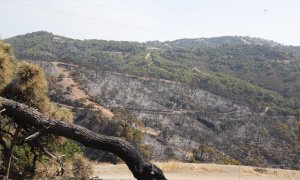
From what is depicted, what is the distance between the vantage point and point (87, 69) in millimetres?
98500

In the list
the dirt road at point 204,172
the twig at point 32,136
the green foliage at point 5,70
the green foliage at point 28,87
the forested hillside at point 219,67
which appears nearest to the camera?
the twig at point 32,136

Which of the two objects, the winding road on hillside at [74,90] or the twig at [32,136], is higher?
the twig at [32,136]

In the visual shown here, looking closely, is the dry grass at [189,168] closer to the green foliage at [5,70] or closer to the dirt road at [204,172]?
the dirt road at [204,172]

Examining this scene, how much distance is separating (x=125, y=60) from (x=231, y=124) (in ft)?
305

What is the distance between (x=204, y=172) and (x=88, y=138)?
13198 mm

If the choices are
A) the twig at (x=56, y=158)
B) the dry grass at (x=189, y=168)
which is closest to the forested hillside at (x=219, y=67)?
the dry grass at (x=189, y=168)

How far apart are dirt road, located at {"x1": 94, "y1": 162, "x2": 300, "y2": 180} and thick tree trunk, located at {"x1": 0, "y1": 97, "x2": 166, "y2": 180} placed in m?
9.59

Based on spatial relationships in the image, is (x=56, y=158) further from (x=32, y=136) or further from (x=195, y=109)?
(x=195, y=109)

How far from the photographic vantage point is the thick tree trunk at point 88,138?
325 inches

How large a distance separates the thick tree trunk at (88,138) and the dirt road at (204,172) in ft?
31.4

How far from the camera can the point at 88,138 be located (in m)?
8.95

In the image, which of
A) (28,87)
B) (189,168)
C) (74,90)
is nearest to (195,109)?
(74,90)

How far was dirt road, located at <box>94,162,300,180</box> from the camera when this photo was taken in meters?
19.6

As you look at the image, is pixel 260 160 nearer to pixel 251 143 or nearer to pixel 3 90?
pixel 251 143
